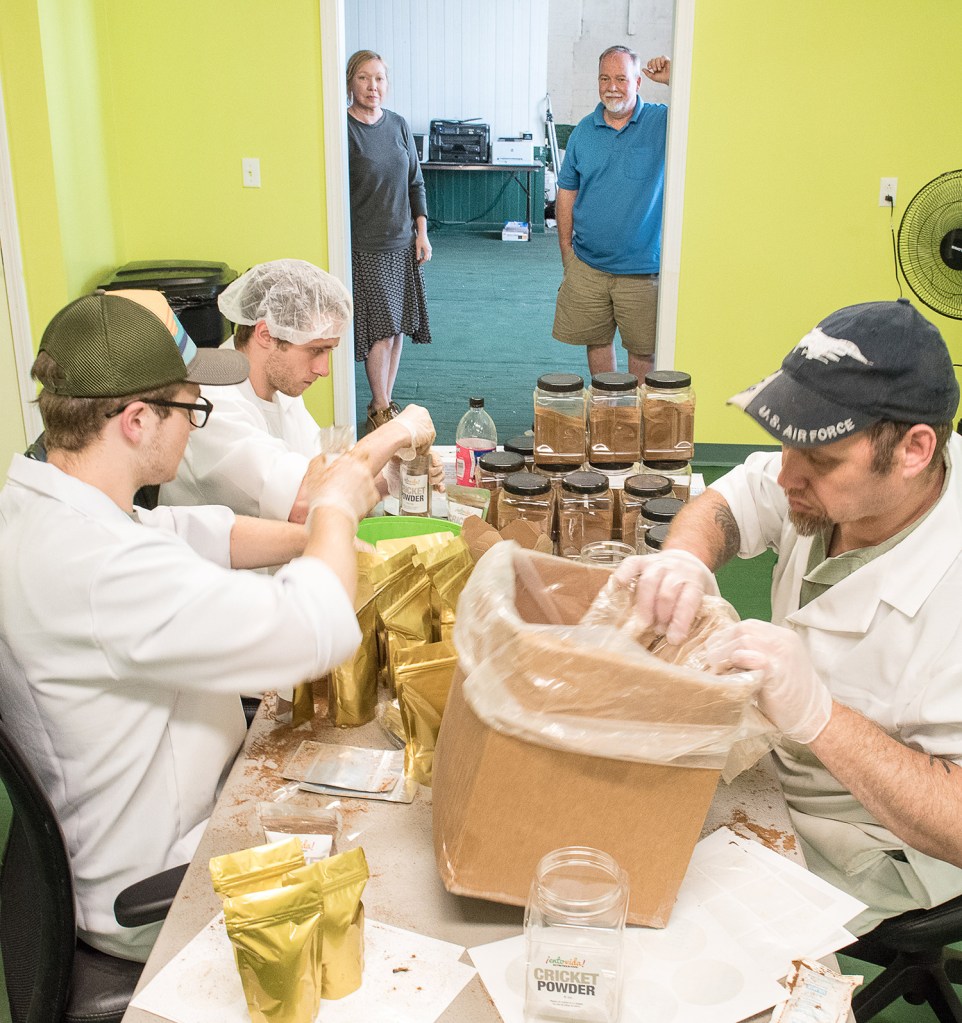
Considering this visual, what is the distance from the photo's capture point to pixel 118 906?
1301 millimetres

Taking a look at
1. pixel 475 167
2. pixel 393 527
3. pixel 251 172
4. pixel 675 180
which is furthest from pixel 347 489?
A: pixel 475 167

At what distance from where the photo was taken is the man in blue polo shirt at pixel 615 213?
4.84m

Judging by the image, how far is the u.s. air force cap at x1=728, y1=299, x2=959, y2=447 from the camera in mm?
1387

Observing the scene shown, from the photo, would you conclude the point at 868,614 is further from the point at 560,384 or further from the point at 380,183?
the point at 380,183

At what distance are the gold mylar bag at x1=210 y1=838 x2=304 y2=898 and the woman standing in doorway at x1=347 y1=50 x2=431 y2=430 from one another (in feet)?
12.5

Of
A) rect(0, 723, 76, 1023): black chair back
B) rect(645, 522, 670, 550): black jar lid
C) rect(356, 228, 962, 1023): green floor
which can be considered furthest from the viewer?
rect(356, 228, 962, 1023): green floor

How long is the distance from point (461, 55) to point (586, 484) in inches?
385

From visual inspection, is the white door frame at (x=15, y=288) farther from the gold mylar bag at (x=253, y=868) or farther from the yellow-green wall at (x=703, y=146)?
the gold mylar bag at (x=253, y=868)

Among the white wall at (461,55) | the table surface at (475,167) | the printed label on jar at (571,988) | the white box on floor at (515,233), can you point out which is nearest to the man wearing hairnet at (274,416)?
the printed label on jar at (571,988)

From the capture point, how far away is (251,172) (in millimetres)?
4633

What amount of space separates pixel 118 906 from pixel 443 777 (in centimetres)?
43

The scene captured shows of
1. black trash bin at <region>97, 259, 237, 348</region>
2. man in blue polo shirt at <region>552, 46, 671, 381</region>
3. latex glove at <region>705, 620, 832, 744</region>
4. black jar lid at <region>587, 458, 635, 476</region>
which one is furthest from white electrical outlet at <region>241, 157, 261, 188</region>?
latex glove at <region>705, 620, 832, 744</region>

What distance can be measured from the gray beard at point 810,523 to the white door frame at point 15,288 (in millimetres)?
3168

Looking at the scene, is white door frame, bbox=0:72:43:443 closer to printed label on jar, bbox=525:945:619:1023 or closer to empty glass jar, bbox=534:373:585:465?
empty glass jar, bbox=534:373:585:465
